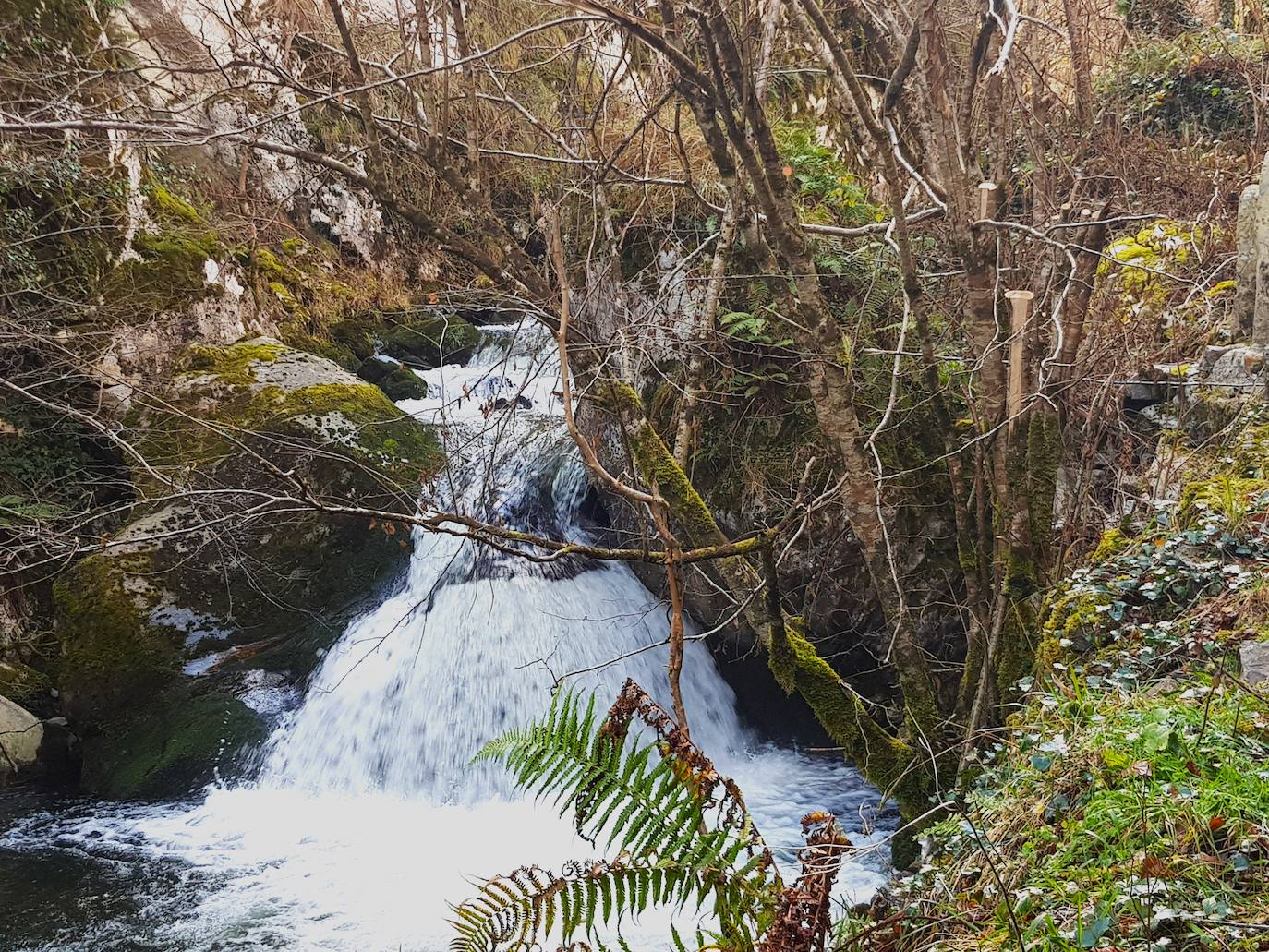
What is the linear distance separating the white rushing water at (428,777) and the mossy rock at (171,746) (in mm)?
188

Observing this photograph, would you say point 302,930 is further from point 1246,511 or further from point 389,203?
point 1246,511

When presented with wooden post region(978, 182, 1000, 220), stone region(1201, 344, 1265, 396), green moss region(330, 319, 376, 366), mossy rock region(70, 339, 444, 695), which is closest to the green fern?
wooden post region(978, 182, 1000, 220)

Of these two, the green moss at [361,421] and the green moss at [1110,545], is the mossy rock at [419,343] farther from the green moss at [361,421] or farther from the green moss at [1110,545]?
the green moss at [1110,545]

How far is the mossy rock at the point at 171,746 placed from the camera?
6184 millimetres

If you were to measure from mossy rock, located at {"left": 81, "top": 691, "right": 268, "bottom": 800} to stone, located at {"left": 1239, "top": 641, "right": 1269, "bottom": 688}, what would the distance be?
6.41 m

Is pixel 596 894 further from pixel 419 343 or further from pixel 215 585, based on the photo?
pixel 419 343

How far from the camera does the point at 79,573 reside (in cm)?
677

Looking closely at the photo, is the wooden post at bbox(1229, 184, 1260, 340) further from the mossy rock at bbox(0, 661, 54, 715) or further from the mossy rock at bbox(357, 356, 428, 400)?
the mossy rock at bbox(0, 661, 54, 715)

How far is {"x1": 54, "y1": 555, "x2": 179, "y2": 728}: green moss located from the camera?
655 centimetres

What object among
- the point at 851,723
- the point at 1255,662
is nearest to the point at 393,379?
the point at 851,723

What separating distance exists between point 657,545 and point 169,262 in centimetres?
593

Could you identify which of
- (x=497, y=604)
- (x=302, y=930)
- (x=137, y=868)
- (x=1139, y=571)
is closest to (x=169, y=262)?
(x=497, y=604)

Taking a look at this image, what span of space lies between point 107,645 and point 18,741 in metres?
0.96

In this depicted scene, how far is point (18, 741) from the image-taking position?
637 centimetres
